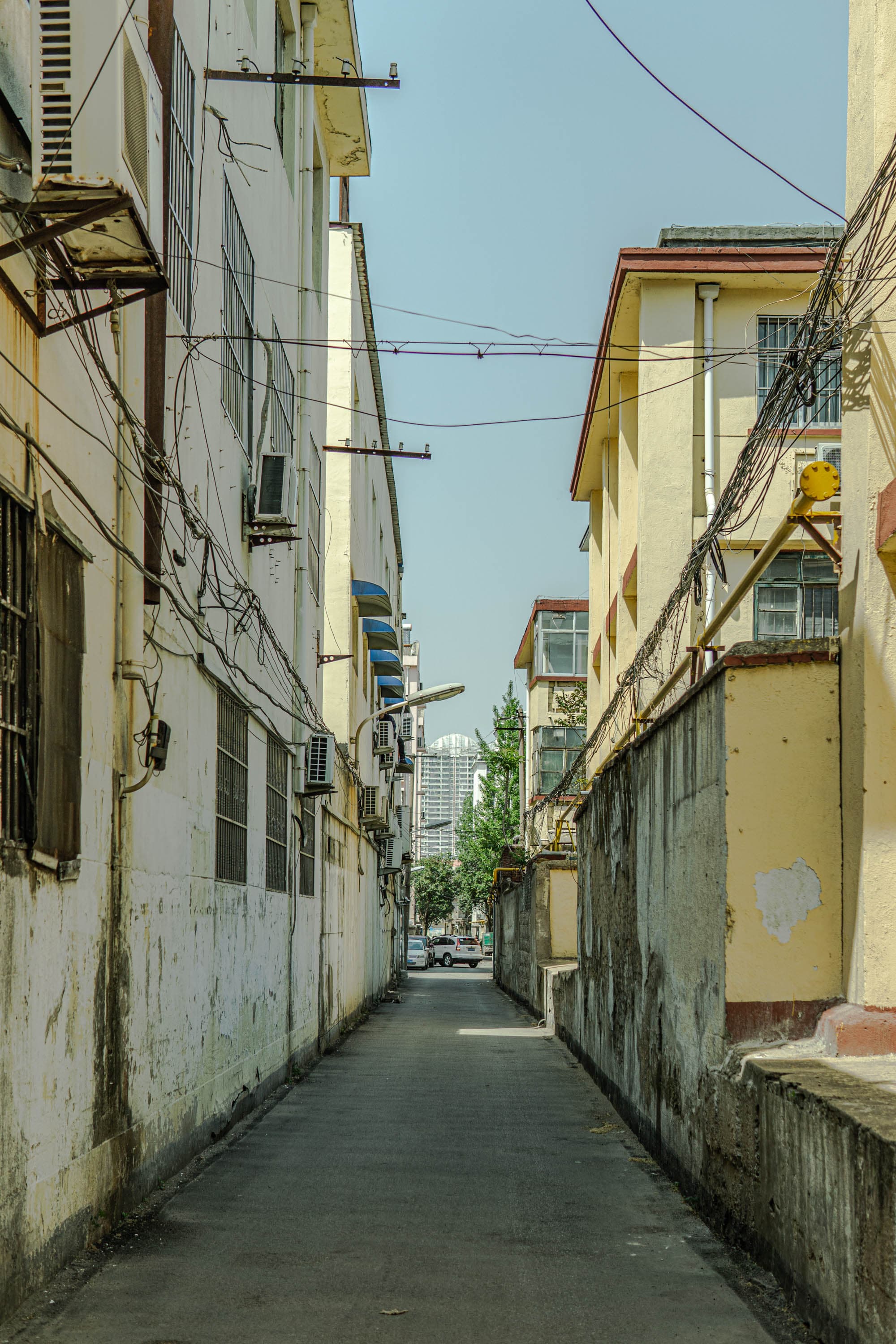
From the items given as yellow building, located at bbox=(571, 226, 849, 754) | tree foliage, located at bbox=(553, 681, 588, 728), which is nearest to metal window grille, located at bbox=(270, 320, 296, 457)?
yellow building, located at bbox=(571, 226, 849, 754)

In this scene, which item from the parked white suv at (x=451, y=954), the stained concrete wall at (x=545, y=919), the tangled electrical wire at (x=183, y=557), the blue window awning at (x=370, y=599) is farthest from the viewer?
the parked white suv at (x=451, y=954)

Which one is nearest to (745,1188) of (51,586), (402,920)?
(51,586)

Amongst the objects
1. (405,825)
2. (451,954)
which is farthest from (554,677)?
(451,954)

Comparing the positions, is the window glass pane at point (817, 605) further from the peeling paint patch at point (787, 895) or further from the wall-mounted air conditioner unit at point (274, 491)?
the peeling paint patch at point (787, 895)

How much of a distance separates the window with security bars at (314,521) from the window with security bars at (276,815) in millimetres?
2959

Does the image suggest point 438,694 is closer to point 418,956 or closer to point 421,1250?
point 421,1250

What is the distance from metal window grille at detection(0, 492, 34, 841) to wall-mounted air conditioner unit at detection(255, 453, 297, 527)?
20.5 ft

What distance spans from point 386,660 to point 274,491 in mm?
17656

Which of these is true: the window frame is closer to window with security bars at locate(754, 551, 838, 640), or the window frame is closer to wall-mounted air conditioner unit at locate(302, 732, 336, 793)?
wall-mounted air conditioner unit at locate(302, 732, 336, 793)

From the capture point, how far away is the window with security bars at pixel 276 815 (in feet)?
43.1

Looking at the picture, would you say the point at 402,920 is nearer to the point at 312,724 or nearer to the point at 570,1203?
the point at 312,724

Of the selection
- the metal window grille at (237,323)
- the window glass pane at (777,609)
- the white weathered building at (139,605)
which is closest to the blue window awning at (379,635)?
the window glass pane at (777,609)

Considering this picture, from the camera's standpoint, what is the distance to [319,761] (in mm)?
15500

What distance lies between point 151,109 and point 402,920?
46.9 metres
